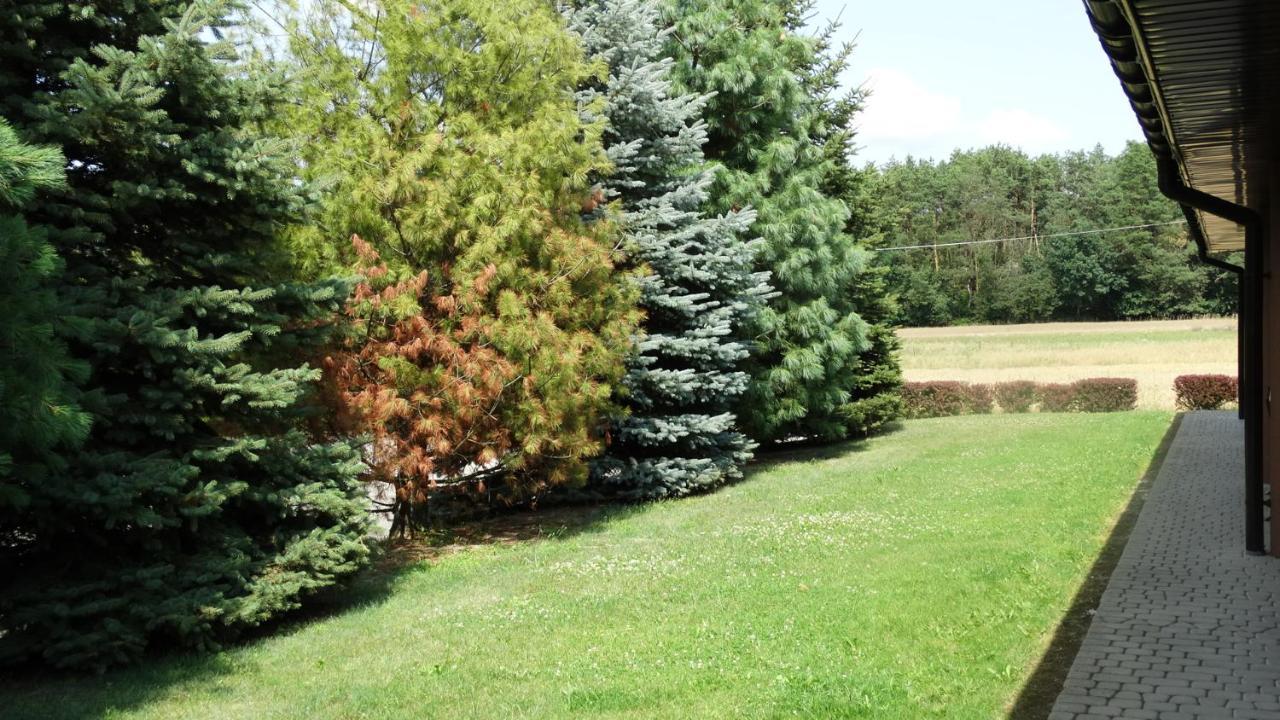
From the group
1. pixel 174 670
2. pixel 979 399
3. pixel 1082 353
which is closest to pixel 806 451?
pixel 979 399

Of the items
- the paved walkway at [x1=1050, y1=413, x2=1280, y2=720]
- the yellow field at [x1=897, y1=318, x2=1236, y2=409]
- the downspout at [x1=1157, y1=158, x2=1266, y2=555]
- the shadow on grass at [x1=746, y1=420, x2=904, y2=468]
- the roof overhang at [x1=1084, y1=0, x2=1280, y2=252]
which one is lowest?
the yellow field at [x1=897, y1=318, x2=1236, y2=409]

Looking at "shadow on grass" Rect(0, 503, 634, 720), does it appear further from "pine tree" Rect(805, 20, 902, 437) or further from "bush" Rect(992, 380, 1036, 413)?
"bush" Rect(992, 380, 1036, 413)

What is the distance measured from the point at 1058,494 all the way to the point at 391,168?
9.47 meters

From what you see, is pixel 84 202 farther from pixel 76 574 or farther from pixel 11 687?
pixel 11 687

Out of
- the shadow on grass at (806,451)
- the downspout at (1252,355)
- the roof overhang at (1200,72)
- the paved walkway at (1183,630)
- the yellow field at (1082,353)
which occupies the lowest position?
the yellow field at (1082,353)

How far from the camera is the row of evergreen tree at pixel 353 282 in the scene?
22.9 feet

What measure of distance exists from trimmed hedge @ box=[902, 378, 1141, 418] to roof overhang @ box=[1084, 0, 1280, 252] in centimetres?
2102

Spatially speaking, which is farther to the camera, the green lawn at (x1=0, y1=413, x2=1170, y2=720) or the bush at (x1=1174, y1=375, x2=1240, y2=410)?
the bush at (x1=1174, y1=375, x2=1240, y2=410)

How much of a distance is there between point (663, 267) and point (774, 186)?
5.18m

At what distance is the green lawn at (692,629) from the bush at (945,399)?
678 inches

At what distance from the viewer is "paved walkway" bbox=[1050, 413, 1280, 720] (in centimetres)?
566

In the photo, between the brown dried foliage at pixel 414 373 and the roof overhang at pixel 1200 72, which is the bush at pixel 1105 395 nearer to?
the roof overhang at pixel 1200 72

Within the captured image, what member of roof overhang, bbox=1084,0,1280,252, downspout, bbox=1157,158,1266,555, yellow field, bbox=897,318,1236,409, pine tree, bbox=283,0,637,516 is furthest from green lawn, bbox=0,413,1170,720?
yellow field, bbox=897,318,1236,409

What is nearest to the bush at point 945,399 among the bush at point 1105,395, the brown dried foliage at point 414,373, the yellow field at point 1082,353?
the bush at point 1105,395
